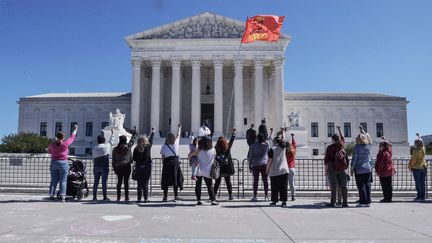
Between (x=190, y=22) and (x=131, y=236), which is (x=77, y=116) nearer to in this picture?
(x=190, y=22)

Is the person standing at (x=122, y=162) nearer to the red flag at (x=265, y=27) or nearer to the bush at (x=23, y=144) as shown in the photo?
the red flag at (x=265, y=27)

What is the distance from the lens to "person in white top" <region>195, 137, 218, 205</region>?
34.3 ft

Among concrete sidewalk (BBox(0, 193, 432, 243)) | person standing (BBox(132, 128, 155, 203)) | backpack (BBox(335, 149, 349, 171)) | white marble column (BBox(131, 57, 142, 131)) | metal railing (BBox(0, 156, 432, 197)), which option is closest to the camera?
concrete sidewalk (BBox(0, 193, 432, 243))

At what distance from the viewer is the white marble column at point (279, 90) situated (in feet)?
159

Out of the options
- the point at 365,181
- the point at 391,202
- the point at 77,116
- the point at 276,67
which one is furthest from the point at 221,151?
the point at 77,116

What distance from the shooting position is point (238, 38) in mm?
49406

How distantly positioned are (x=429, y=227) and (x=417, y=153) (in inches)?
233

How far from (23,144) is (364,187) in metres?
45.1

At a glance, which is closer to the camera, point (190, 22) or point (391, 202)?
point (391, 202)

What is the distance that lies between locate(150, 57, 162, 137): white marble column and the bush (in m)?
14.2

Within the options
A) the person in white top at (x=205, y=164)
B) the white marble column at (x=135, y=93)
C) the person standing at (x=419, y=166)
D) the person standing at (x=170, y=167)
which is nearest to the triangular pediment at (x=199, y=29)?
the white marble column at (x=135, y=93)

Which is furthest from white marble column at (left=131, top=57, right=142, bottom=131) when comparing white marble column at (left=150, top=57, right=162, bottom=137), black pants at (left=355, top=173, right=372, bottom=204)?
black pants at (left=355, top=173, right=372, bottom=204)

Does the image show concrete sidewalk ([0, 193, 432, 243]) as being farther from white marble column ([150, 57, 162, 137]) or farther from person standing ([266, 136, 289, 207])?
white marble column ([150, 57, 162, 137])

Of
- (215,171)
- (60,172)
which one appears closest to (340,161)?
(215,171)
